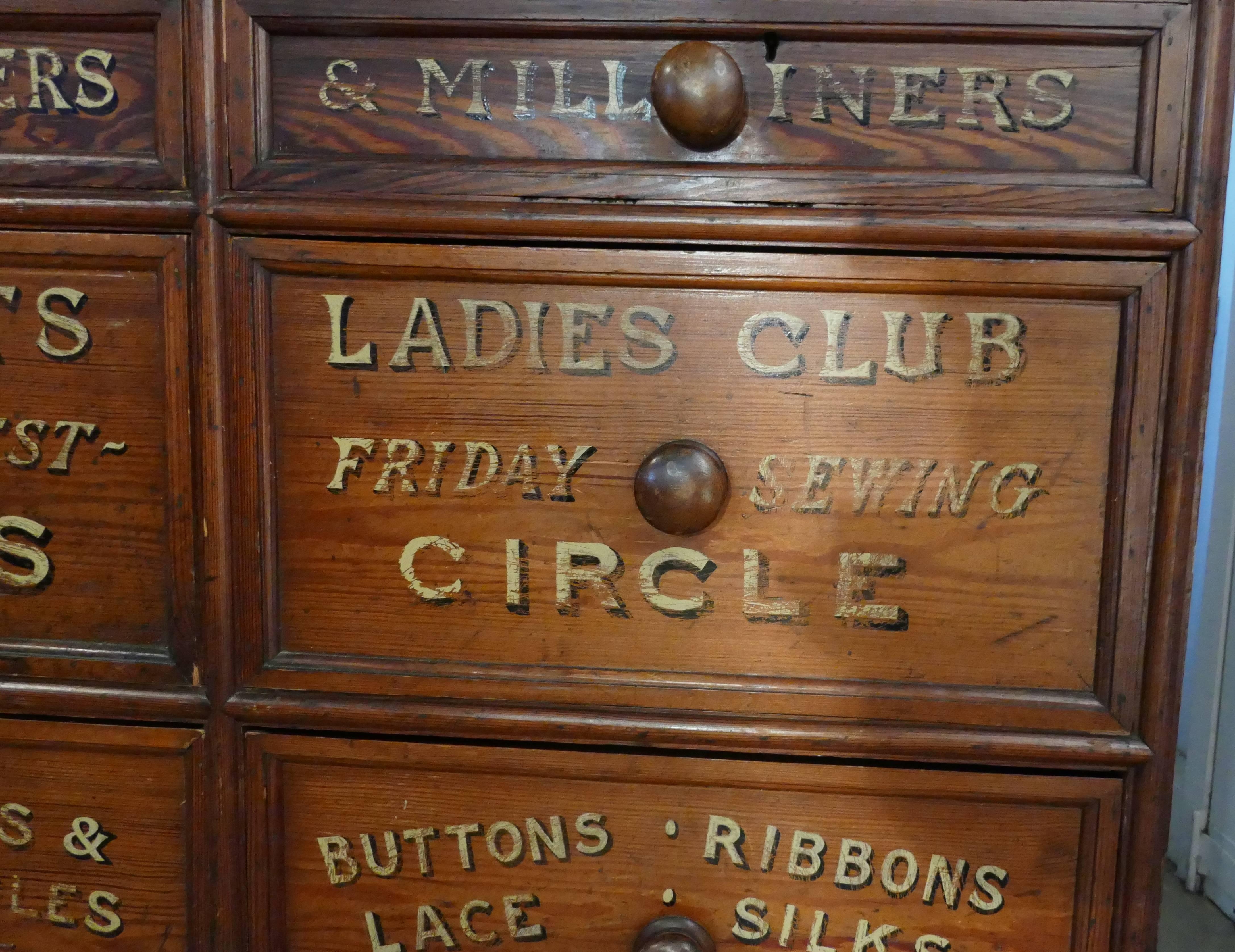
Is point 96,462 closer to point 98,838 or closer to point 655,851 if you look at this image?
point 98,838

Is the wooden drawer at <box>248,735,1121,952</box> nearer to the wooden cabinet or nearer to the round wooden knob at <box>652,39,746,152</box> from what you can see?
the wooden cabinet

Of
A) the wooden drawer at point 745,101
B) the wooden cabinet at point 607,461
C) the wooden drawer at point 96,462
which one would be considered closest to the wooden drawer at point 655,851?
the wooden cabinet at point 607,461

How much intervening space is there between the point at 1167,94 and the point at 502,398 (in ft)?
1.56

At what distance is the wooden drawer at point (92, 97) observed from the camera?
25.1 inches

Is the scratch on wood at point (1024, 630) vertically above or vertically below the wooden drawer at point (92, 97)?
below

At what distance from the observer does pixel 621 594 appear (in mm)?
653

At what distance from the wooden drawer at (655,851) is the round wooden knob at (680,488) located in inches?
6.9

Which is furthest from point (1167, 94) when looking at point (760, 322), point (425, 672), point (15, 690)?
point (15, 690)

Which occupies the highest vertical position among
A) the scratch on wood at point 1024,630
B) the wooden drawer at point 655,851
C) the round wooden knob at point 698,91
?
the round wooden knob at point 698,91

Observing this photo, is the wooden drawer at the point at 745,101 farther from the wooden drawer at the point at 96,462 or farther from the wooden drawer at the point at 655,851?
the wooden drawer at the point at 655,851

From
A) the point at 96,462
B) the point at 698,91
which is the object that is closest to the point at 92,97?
→ the point at 96,462

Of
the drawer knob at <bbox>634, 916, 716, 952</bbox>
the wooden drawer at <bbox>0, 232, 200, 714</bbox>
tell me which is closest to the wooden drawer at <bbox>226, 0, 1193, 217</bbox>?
the wooden drawer at <bbox>0, 232, 200, 714</bbox>

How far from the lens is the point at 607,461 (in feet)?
2.13

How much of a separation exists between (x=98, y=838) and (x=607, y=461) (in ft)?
1.56
